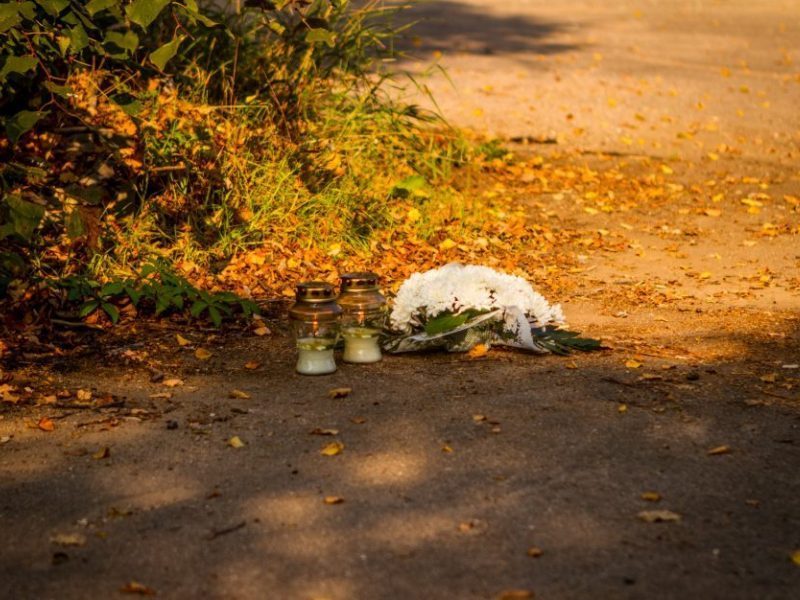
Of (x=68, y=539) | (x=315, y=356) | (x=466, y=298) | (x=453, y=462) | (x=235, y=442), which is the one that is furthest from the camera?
(x=466, y=298)

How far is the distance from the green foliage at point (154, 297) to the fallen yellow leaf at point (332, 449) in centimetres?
152

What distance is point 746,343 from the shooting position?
16.0 feet

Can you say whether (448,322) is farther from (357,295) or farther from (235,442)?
(235,442)

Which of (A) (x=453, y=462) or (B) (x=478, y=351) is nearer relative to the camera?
(A) (x=453, y=462)

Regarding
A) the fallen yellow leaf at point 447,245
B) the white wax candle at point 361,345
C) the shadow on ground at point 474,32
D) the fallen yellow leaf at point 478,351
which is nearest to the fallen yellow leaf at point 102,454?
the white wax candle at point 361,345

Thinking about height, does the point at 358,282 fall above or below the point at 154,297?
above

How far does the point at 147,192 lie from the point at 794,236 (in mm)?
4068

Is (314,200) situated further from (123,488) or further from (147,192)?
(123,488)

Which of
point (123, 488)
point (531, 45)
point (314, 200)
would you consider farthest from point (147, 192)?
point (531, 45)

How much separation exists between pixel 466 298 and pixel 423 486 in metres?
1.49

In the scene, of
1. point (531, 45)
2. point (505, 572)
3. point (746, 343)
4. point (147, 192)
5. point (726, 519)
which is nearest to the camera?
point (505, 572)

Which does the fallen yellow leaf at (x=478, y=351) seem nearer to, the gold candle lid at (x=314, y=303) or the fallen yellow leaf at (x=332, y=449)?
the gold candle lid at (x=314, y=303)

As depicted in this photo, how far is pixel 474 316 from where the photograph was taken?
4.75 metres

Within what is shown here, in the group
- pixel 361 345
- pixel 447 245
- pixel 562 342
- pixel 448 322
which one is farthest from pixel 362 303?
pixel 447 245
